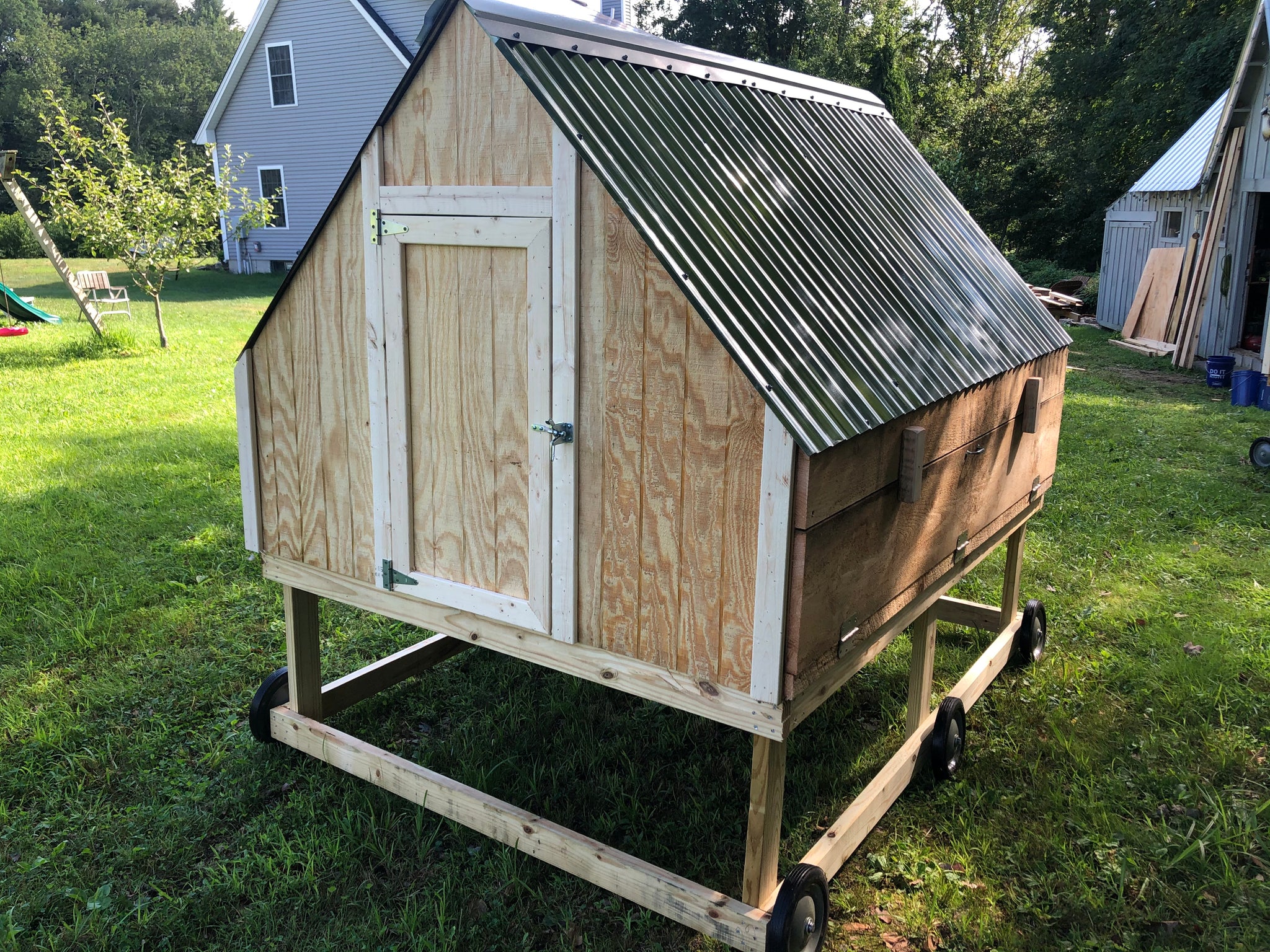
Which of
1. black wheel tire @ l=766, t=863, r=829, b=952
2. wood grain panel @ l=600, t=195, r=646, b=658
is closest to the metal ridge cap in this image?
wood grain panel @ l=600, t=195, r=646, b=658

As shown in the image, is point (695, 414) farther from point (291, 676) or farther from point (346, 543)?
point (291, 676)

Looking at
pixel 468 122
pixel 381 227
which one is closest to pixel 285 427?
pixel 381 227

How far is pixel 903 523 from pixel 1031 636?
2481 millimetres

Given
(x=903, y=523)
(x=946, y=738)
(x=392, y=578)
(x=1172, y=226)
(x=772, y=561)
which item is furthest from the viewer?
(x=1172, y=226)

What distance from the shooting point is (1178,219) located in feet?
58.4

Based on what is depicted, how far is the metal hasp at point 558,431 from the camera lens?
122 inches

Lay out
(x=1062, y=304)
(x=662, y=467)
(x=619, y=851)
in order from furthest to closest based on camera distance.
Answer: (x=1062, y=304) → (x=619, y=851) → (x=662, y=467)

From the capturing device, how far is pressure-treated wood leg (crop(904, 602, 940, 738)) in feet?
14.3

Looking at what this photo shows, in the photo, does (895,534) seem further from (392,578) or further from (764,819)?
(392,578)

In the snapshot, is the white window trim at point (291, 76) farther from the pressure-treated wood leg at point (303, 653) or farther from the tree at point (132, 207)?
the pressure-treated wood leg at point (303, 653)

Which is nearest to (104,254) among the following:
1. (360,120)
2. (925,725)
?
(360,120)

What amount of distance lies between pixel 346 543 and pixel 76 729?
75.2 inches

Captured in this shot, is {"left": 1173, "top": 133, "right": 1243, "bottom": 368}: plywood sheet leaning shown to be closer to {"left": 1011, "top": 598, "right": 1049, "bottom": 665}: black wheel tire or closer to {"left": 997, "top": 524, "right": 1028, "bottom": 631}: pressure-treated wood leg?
{"left": 1011, "top": 598, "right": 1049, "bottom": 665}: black wheel tire

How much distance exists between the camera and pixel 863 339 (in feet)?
11.0
